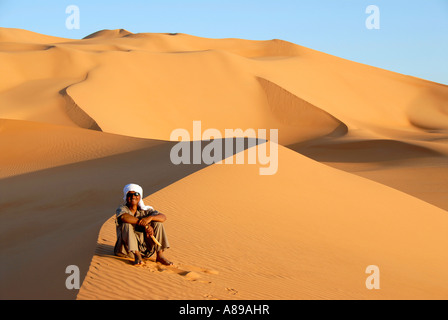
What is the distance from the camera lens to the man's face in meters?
6.74

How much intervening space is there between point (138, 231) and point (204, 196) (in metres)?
3.94

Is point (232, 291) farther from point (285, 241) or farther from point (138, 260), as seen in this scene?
point (285, 241)

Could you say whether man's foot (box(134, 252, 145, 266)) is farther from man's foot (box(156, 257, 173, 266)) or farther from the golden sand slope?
man's foot (box(156, 257, 173, 266))

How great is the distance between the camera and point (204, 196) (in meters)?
10.6

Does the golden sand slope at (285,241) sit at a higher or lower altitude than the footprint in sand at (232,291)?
higher

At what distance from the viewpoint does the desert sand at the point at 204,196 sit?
656 centimetres

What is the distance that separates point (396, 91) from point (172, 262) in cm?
4676

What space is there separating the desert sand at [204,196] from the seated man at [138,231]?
0.18 metres

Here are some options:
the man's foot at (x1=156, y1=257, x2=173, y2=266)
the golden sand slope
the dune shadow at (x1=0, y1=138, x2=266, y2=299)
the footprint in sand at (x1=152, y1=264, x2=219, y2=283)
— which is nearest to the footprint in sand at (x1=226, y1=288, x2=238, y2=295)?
the golden sand slope

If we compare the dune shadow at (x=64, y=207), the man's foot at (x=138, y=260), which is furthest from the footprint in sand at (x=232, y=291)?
the dune shadow at (x=64, y=207)

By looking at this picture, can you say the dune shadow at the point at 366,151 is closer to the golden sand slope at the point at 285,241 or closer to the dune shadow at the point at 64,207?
the golden sand slope at the point at 285,241

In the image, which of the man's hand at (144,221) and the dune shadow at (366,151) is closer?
the man's hand at (144,221)
